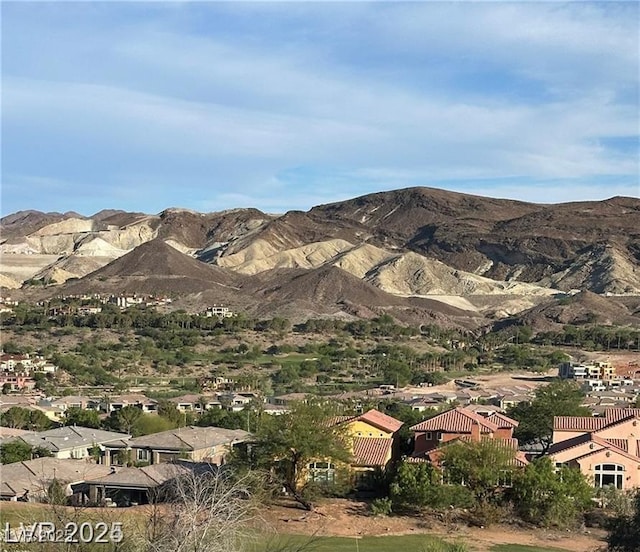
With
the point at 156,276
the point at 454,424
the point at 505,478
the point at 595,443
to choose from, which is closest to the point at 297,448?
the point at 505,478

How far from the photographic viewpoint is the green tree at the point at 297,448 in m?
29.5

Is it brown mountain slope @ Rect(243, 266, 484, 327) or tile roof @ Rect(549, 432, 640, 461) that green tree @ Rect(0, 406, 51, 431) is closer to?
tile roof @ Rect(549, 432, 640, 461)

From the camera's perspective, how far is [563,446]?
33500mm

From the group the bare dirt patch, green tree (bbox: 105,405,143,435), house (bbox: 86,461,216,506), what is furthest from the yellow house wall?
green tree (bbox: 105,405,143,435)

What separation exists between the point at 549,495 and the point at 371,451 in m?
6.49

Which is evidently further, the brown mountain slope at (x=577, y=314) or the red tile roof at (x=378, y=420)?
the brown mountain slope at (x=577, y=314)

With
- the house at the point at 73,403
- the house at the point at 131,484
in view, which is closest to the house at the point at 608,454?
the house at the point at 131,484

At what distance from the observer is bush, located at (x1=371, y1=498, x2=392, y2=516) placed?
28.9 metres

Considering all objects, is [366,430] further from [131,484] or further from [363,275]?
[363,275]

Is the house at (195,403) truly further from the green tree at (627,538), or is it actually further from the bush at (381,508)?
the green tree at (627,538)

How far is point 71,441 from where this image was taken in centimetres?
4034

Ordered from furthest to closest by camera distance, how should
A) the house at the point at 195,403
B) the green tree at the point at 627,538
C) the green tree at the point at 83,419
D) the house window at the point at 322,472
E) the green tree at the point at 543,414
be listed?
the house at the point at 195,403 → the green tree at the point at 83,419 → the green tree at the point at 543,414 → the house window at the point at 322,472 → the green tree at the point at 627,538

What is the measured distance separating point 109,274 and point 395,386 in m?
83.5

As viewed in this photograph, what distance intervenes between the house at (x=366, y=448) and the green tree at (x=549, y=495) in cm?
487
